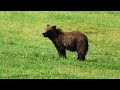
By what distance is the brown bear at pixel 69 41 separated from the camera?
59.8ft

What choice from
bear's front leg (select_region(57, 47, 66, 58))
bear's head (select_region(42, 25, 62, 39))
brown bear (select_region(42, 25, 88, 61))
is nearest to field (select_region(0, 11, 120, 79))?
bear's front leg (select_region(57, 47, 66, 58))

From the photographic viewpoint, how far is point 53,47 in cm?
2336

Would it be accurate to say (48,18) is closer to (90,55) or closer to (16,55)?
(90,55)

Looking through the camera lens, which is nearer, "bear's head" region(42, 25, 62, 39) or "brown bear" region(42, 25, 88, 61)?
"brown bear" region(42, 25, 88, 61)

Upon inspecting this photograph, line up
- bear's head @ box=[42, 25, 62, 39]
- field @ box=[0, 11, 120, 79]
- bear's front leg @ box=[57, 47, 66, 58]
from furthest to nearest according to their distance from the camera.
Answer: bear's head @ box=[42, 25, 62, 39] → bear's front leg @ box=[57, 47, 66, 58] → field @ box=[0, 11, 120, 79]

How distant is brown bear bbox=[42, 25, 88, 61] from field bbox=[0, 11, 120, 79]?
378 millimetres

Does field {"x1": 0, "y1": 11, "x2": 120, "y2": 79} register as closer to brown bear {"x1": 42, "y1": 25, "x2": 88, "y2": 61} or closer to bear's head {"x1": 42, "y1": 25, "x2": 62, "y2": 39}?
brown bear {"x1": 42, "y1": 25, "x2": 88, "y2": 61}

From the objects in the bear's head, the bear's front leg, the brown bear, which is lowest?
the bear's front leg

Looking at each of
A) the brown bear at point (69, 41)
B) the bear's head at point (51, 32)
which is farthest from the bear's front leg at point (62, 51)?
the bear's head at point (51, 32)

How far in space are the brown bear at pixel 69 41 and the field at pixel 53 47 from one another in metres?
0.38

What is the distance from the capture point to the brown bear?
18234mm

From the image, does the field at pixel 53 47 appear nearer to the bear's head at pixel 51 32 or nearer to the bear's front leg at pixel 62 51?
the bear's front leg at pixel 62 51
